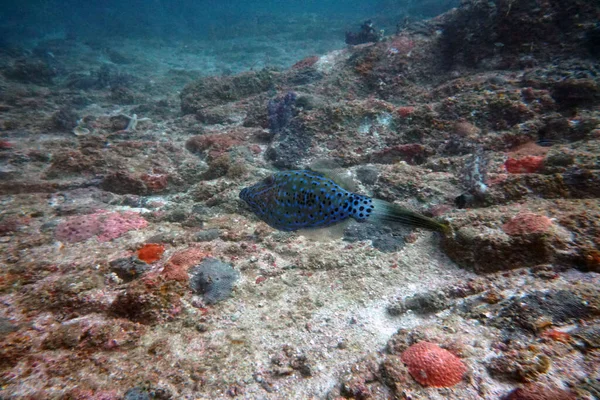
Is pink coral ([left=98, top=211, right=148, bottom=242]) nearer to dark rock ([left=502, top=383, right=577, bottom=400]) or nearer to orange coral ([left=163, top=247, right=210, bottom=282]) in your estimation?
orange coral ([left=163, top=247, right=210, bottom=282])

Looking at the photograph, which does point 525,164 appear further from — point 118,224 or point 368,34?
point 368,34

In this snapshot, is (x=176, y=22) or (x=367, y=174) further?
(x=176, y=22)

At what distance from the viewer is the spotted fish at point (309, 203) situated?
2.55 meters

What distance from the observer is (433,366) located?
2150 mm

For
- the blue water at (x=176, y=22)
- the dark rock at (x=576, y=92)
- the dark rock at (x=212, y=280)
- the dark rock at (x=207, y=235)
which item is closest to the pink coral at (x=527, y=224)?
the dark rock at (x=212, y=280)

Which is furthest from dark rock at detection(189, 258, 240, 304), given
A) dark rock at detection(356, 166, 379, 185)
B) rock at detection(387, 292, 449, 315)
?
dark rock at detection(356, 166, 379, 185)

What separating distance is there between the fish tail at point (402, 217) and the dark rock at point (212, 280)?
1.95m

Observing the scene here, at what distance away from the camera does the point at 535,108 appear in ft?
16.7

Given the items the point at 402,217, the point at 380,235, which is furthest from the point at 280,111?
the point at 402,217

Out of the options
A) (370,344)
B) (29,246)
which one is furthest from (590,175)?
(29,246)

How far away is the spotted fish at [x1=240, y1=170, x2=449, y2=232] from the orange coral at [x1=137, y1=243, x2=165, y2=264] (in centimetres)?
147

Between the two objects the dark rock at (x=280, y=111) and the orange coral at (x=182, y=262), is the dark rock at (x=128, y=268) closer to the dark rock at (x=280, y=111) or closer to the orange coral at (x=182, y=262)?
the orange coral at (x=182, y=262)

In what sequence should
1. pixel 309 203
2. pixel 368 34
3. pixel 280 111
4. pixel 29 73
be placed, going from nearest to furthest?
pixel 309 203, pixel 280 111, pixel 29 73, pixel 368 34

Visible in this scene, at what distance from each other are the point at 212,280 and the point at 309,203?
1530 mm
